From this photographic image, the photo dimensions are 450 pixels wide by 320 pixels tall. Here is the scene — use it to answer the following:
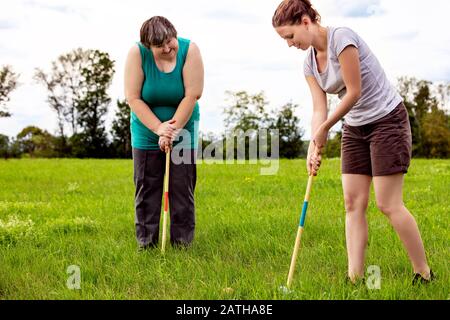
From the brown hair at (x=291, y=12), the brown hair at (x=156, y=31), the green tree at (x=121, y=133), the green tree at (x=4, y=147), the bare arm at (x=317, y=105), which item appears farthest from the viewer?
the green tree at (x=121, y=133)

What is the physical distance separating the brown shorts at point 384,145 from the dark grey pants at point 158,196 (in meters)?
1.77

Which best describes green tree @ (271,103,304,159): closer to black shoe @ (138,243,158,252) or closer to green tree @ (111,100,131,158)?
green tree @ (111,100,131,158)

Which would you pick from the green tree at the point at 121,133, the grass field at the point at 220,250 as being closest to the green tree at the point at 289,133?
the green tree at the point at 121,133

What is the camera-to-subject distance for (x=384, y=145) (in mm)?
3920

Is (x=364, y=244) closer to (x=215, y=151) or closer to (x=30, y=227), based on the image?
(x=30, y=227)

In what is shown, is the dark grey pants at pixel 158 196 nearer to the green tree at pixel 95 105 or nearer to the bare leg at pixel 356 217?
the bare leg at pixel 356 217

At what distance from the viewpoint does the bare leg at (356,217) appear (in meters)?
4.15

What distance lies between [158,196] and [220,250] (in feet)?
2.47

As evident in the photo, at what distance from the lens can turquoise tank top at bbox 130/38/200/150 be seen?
16.9 ft

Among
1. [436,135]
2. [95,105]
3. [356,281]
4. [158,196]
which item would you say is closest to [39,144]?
[95,105]

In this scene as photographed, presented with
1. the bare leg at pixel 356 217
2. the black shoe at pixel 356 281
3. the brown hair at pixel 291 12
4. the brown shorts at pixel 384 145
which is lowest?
the black shoe at pixel 356 281

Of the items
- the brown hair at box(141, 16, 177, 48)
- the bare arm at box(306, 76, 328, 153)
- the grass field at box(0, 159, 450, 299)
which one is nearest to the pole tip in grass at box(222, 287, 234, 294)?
the grass field at box(0, 159, 450, 299)

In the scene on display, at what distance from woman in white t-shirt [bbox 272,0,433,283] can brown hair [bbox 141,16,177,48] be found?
1.27 meters

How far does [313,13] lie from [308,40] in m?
0.18
